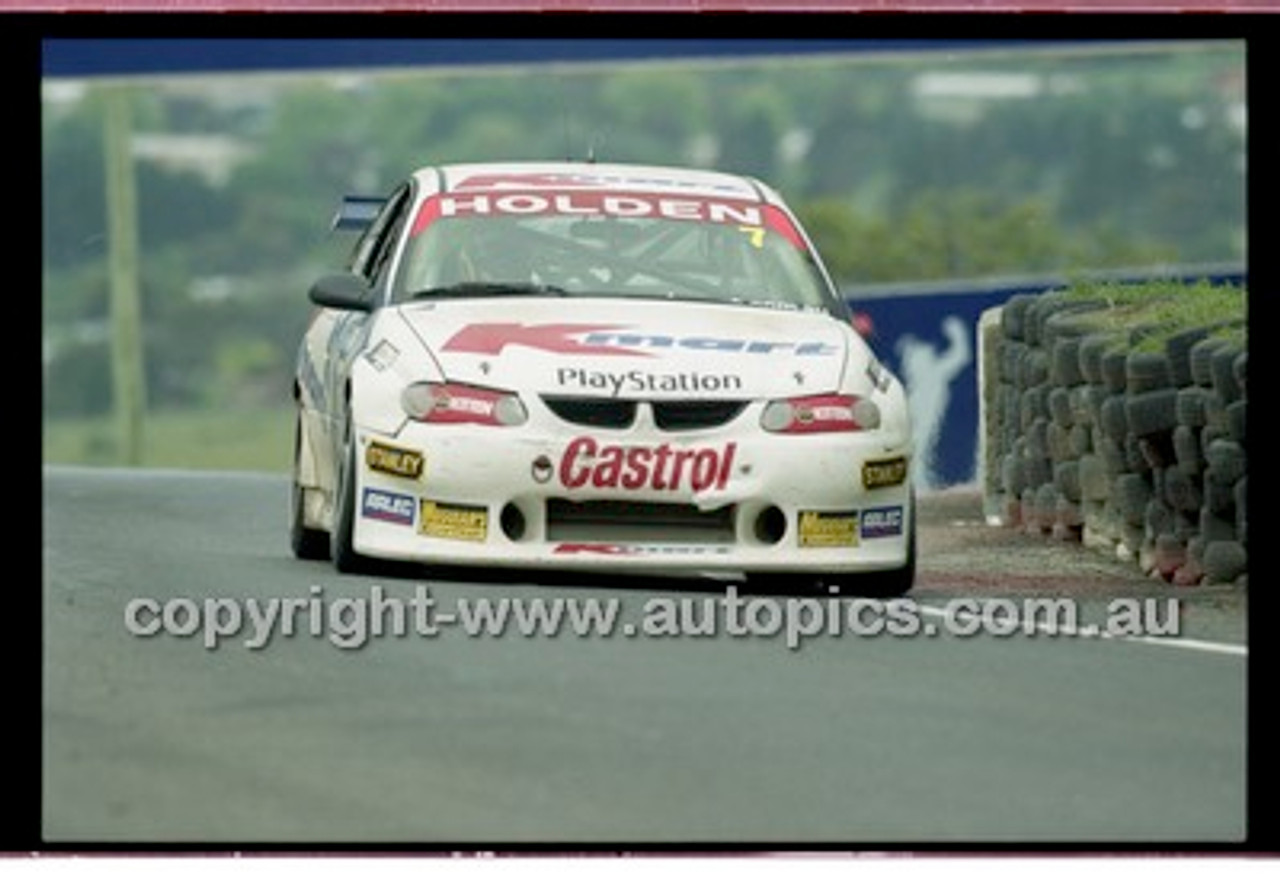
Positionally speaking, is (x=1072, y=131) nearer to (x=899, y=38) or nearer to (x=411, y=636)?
(x=411, y=636)

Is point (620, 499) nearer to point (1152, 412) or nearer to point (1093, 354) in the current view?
point (1152, 412)

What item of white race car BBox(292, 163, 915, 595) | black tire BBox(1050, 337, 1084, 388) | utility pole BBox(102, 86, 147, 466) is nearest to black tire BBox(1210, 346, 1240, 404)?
white race car BBox(292, 163, 915, 595)

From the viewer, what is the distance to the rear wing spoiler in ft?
34.8

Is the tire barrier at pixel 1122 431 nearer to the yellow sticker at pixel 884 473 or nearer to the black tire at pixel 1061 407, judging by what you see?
the black tire at pixel 1061 407

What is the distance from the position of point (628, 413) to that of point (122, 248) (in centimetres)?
113

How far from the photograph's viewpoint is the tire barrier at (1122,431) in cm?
1052

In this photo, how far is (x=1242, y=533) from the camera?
10.4 meters

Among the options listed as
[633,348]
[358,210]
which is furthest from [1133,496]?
[633,348]

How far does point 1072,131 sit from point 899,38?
6606mm

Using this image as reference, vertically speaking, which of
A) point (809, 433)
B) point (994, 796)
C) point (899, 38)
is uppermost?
point (899, 38)

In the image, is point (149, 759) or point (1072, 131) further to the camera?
point (1072, 131)

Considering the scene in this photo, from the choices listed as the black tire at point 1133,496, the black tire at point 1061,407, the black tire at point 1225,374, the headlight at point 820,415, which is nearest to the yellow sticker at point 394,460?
the headlight at point 820,415

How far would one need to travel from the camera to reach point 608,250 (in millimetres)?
9906
